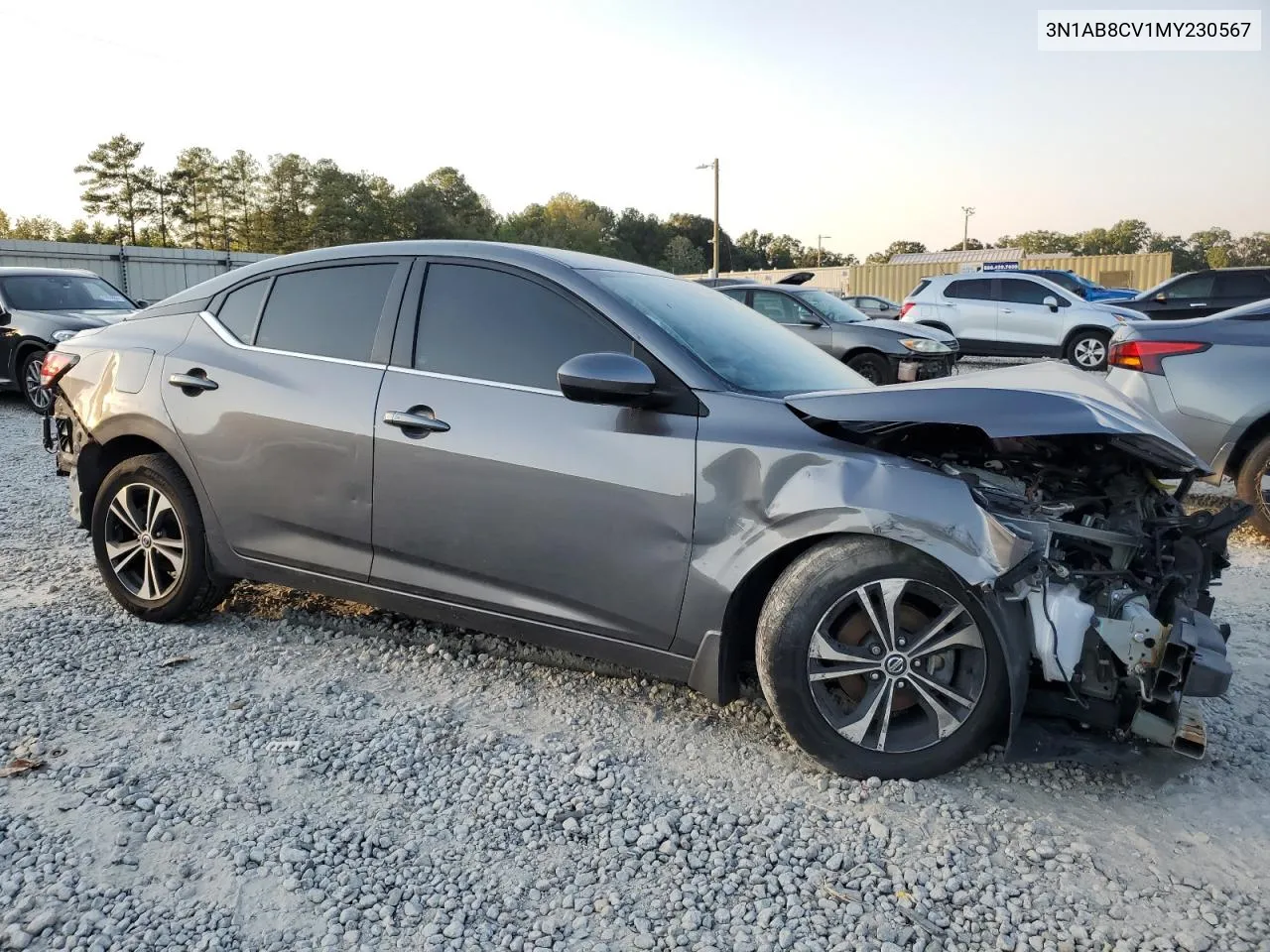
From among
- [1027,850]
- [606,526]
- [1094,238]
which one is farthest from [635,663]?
[1094,238]

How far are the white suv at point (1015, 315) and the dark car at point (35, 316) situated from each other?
13101mm

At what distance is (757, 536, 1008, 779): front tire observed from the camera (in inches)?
105

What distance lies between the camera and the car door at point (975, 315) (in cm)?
1647

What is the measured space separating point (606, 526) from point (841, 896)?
127 cm

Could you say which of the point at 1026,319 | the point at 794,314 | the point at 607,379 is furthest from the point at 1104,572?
the point at 1026,319

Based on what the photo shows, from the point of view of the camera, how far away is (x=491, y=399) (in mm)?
3213

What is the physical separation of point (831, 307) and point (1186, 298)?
784 cm

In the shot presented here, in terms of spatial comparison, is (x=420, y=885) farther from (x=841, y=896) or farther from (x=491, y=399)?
(x=491, y=399)

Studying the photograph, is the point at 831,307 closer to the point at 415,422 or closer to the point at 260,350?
the point at 260,350

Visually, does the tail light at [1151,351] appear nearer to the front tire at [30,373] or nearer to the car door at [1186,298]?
the front tire at [30,373]

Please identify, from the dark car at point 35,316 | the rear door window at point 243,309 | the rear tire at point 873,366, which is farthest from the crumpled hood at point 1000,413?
the dark car at point 35,316

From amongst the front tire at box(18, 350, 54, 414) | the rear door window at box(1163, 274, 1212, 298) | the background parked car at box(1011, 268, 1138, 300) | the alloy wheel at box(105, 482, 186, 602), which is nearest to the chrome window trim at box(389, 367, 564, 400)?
the alloy wheel at box(105, 482, 186, 602)

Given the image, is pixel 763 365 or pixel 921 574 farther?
pixel 763 365

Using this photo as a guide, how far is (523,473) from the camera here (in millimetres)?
3094
